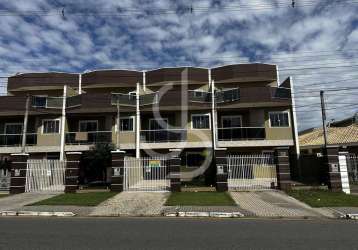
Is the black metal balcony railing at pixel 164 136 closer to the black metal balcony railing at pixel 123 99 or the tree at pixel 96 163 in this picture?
the black metal balcony railing at pixel 123 99

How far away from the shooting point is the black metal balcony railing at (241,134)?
27500 millimetres

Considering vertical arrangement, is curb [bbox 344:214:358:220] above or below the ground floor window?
below

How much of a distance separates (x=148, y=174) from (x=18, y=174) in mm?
7196

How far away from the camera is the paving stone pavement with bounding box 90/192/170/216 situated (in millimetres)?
13402

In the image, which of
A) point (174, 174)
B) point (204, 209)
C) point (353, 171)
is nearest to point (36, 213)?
point (204, 209)

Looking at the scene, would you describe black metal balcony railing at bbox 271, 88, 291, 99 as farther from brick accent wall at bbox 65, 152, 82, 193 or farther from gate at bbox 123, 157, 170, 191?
brick accent wall at bbox 65, 152, 82, 193

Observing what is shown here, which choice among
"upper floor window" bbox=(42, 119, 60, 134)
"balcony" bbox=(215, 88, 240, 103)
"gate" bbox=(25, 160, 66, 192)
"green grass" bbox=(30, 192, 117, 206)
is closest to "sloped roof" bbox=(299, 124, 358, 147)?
"balcony" bbox=(215, 88, 240, 103)

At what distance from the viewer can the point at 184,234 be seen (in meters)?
8.67

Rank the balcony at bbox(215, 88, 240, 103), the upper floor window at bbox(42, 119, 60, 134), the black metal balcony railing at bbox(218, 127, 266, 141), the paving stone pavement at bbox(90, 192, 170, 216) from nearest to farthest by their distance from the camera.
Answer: the paving stone pavement at bbox(90, 192, 170, 216) < the balcony at bbox(215, 88, 240, 103) < the black metal balcony railing at bbox(218, 127, 266, 141) < the upper floor window at bbox(42, 119, 60, 134)

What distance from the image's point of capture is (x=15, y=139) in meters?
28.8

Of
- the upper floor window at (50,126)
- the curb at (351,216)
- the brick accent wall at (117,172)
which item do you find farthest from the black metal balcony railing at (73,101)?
the curb at (351,216)

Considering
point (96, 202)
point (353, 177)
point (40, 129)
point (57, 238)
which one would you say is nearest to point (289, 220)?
point (57, 238)

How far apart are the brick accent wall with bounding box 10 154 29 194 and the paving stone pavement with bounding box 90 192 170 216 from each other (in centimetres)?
589

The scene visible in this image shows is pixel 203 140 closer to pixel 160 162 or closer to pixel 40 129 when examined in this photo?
pixel 160 162
